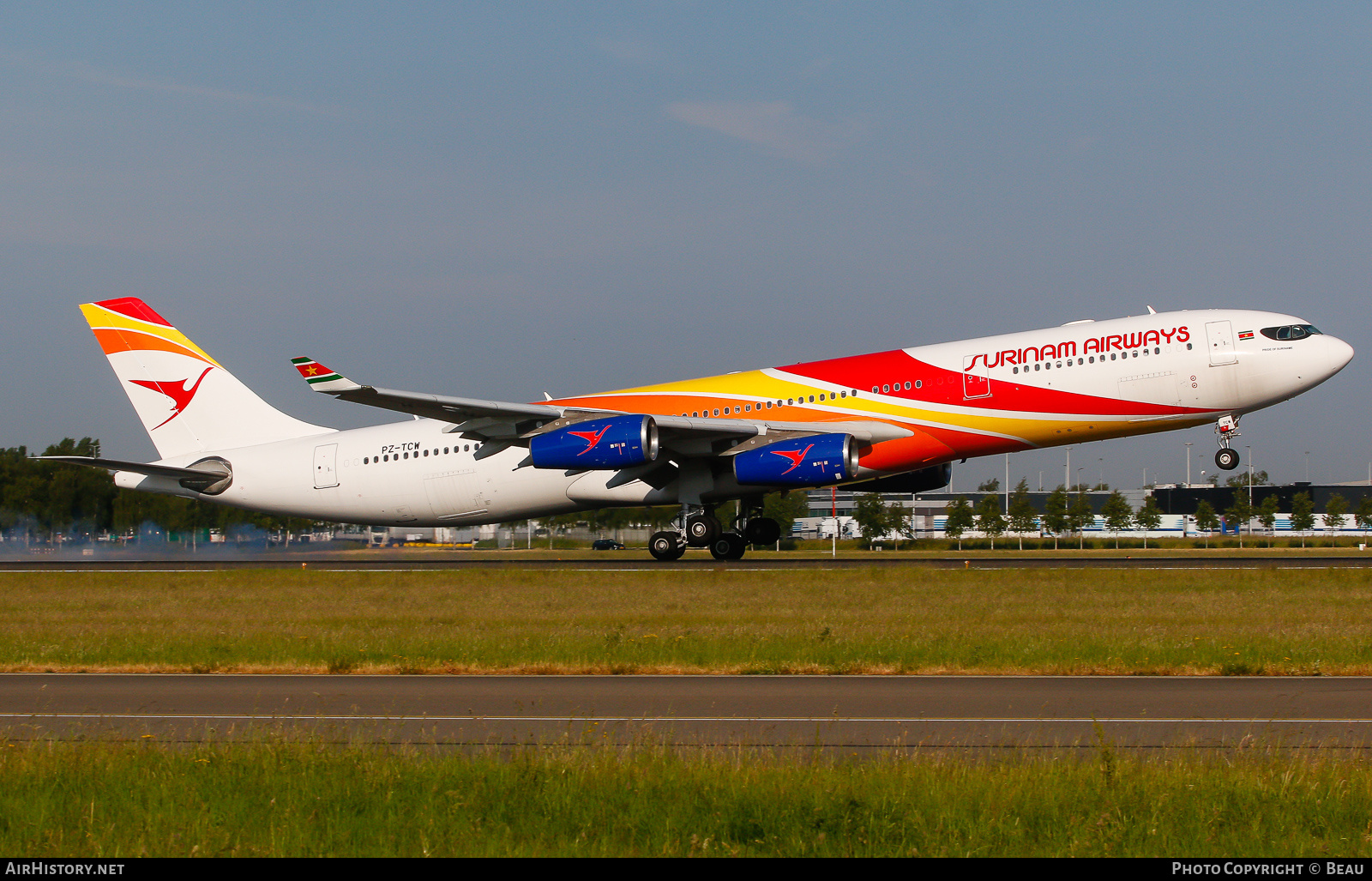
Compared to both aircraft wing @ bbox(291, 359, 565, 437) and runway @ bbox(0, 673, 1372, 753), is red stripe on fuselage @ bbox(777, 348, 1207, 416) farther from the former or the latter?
runway @ bbox(0, 673, 1372, 753)

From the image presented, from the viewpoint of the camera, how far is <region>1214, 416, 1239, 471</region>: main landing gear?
3038 centimetres

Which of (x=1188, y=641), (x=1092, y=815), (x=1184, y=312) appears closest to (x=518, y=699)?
(x=1092, y=815)

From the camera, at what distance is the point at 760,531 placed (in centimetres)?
3541

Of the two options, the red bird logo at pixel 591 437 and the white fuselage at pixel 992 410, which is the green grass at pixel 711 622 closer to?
the red bird logo at pixel 591 437

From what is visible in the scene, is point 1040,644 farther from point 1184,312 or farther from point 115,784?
point 1184,312

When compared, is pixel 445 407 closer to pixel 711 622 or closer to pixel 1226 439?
pixel 711 622

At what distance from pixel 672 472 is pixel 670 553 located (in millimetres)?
2648

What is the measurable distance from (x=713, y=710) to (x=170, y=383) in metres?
31.8

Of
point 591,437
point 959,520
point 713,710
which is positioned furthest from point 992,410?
point 959,520

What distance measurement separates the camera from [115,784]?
25.0ft

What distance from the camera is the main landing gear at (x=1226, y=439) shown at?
1196 inches

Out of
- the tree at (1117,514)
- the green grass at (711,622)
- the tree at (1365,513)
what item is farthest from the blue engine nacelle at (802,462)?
the tree at (1365,513)

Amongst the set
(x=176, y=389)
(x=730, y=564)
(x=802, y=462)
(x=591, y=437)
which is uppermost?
(x=176, y=389)

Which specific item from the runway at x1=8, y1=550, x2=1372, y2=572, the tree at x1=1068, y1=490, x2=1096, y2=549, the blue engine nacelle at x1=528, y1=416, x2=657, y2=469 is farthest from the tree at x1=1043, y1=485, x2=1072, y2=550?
the blue engine nacelle at x1=528, y1=416, x2=657, y2=469
